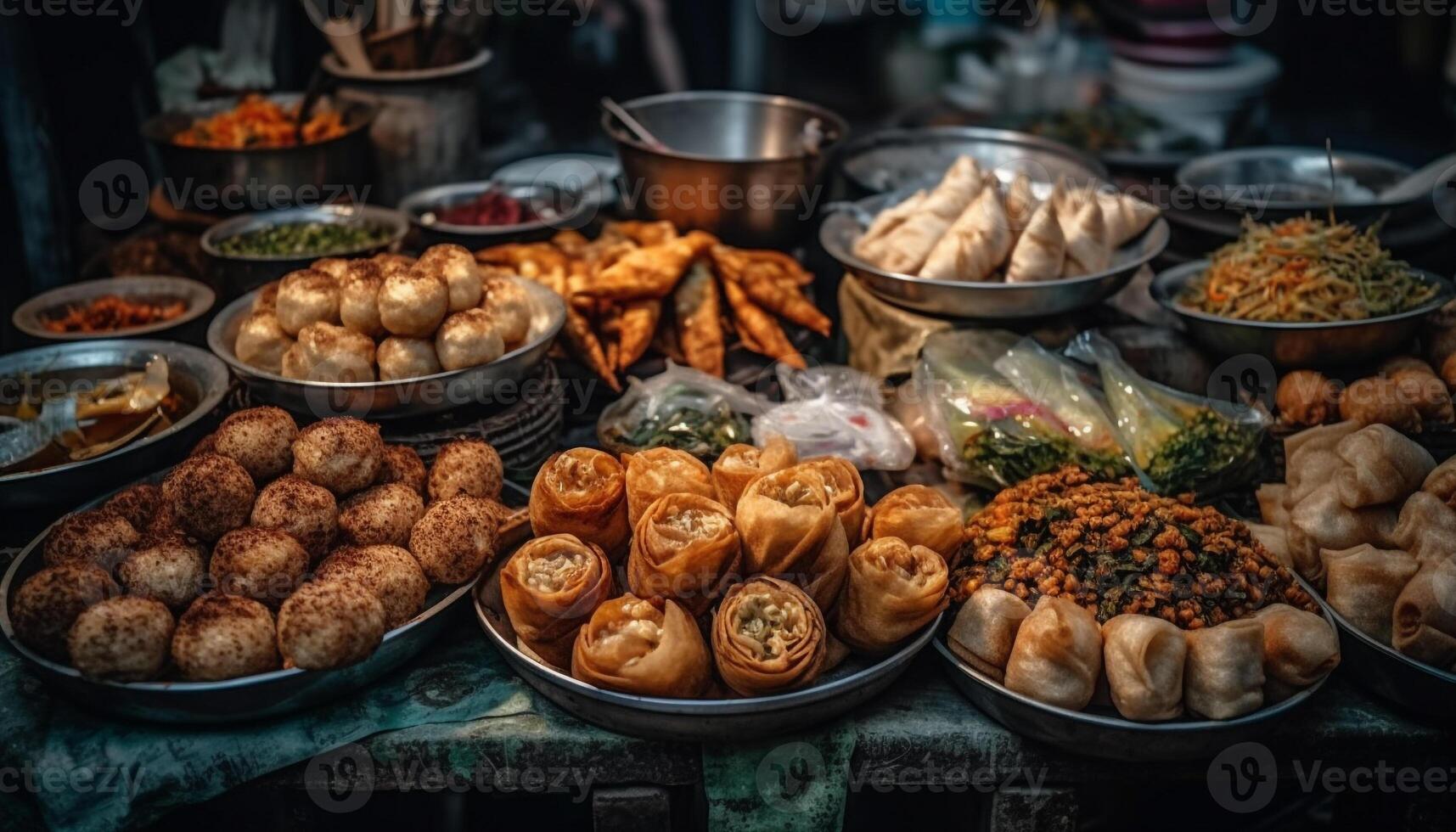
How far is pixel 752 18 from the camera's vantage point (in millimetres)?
8531

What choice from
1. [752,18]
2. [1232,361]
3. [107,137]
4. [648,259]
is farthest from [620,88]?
[1232,361]

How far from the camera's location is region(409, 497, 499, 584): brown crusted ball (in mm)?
2389

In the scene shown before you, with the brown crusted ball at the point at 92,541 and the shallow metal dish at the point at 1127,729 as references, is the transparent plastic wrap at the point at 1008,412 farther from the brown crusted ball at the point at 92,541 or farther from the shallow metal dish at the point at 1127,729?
the brown crusted ball at the point at 92,541

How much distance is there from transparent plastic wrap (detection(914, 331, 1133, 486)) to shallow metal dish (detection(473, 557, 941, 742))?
799mm

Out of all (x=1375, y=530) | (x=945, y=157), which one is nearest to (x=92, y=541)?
(x=1375, y=530)

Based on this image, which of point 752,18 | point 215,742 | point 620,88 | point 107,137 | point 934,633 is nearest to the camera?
point 215,742

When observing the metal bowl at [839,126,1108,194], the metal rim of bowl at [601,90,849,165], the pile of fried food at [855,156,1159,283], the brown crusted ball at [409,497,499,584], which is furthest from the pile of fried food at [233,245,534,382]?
the metal bowl at [839,126,1108,194]

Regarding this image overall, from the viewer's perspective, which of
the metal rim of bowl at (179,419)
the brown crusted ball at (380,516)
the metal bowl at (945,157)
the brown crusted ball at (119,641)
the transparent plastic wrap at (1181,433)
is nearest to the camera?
the brown crusted ball at (119,641)

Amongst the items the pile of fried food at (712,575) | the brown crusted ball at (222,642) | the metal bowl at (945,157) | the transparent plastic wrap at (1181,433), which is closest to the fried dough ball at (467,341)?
the pile of fried food at (712,575)

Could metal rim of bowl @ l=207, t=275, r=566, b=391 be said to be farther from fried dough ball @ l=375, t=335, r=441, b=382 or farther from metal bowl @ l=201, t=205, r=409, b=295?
metal bowl @ l=201, t=205, r=409, b=295

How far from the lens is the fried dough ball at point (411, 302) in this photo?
2754 mm

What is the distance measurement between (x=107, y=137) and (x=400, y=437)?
313cm

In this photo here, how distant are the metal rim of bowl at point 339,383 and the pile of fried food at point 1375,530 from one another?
203 centimetres

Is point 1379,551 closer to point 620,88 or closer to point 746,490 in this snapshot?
point 746,490
